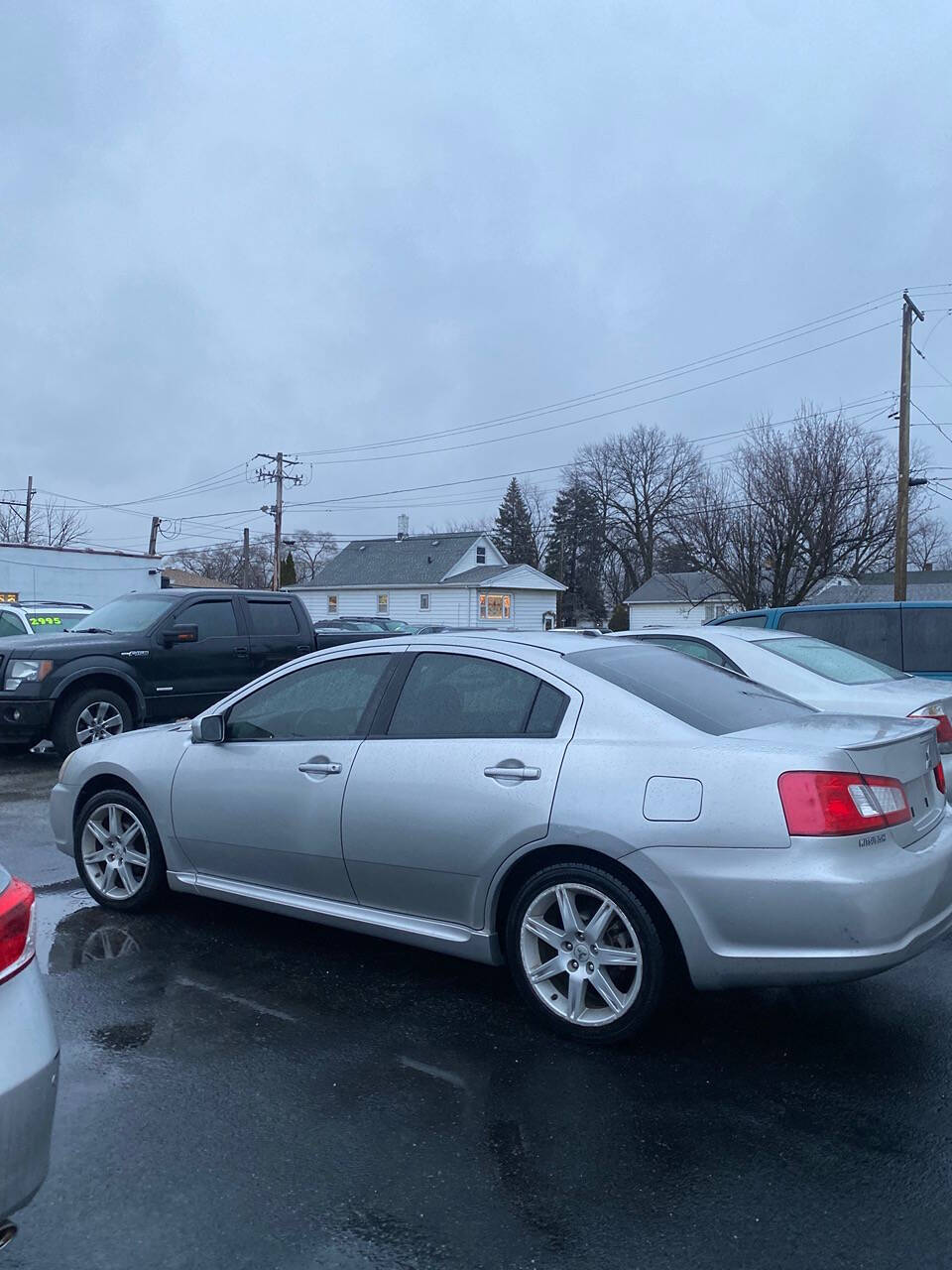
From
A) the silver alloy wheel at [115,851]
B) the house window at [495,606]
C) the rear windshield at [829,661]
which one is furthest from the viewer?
the house window at [495,606]

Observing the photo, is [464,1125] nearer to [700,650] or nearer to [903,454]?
[700,650]

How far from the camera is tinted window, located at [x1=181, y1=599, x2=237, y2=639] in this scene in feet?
38.5

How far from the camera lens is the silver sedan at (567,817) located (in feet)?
12.0

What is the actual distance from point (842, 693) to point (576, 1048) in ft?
12.4

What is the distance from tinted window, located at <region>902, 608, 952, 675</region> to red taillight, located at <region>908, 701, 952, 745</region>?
267 centimetres

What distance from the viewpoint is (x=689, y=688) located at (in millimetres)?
4562

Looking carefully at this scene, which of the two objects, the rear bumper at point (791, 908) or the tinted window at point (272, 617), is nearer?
the rear bumper at point (791, 908)

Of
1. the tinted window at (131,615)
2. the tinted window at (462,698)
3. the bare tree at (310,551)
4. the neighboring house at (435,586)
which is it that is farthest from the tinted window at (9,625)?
the bare tree at (310,551)

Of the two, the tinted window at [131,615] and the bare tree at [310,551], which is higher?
the bare tree at [310,551]

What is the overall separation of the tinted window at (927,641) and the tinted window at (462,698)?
6.15 metres

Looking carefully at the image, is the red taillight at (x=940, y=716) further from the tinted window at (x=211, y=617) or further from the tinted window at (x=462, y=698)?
the tinted window at (x=211, y=617)

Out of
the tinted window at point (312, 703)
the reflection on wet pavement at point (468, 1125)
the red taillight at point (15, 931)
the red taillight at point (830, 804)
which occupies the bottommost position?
the reflection on wet pavement at point (468, 1125)

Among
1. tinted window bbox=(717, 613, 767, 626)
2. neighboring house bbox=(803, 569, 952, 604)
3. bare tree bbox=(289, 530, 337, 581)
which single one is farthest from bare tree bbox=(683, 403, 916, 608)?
bare tree bbox=(289, 530, 337, 581)

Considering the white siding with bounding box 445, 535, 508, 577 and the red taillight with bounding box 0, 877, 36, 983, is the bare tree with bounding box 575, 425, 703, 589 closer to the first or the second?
the white siding with bounding box 445, 535, 508, 577
